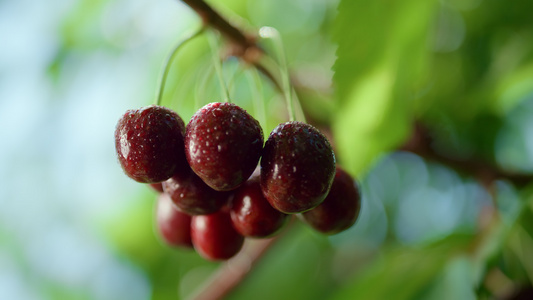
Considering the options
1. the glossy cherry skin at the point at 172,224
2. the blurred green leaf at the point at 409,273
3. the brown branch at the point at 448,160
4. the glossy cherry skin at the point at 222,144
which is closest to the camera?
the glossy cherry skin at the point at 222,144

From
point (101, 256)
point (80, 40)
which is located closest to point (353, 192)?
point (80, 40)

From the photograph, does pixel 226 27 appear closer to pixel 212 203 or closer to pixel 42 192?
pixel 212 203

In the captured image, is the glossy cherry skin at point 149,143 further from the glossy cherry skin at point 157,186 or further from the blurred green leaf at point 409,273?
the blurred green leaf at point 409,273

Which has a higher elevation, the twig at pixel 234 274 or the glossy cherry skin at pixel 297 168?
the glossy cherry skin at pixel 297 168

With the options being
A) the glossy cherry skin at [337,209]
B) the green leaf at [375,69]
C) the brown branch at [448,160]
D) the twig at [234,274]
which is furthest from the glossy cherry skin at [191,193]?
the brown branch at [448,160]

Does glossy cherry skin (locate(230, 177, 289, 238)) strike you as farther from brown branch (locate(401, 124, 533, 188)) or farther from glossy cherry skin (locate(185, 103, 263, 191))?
brown branch (locate(401, 124, 533, 188))

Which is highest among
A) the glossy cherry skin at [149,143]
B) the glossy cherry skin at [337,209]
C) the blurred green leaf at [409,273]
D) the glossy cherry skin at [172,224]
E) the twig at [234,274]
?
the glossy cherry skin at [149,143]

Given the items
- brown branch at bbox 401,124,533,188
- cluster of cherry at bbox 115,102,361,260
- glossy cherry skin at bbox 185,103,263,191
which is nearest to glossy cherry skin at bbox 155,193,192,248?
cluster of cherry at bbox 115,102,361,260
